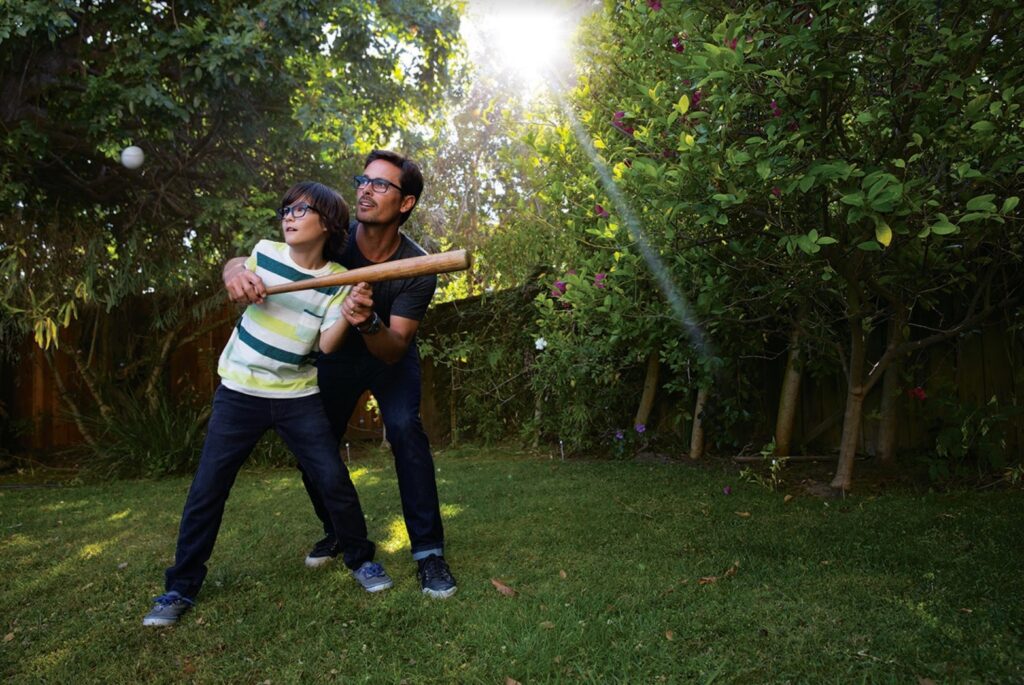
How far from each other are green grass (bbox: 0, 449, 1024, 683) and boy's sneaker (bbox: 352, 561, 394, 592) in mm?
61

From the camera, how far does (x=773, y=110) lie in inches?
113

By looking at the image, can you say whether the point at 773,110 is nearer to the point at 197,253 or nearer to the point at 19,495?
the point at 197,253

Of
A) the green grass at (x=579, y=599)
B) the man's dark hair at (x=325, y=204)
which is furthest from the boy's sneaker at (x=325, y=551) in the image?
the man's dark hair at (x=325, y=204)

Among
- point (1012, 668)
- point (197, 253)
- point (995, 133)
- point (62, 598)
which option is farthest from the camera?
point (197, 253)

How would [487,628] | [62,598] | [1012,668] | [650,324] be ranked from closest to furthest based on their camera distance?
[1012,668], [487,628], [62,598], [650,324]

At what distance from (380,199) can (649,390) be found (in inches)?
137

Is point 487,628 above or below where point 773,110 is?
below

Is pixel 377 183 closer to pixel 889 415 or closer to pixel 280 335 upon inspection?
pixel 280 335

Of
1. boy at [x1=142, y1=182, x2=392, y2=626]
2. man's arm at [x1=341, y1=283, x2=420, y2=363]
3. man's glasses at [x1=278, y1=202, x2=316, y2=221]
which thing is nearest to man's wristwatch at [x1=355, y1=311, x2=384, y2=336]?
man's arm at [x1=341, y1=283, x2=420, y2=363]

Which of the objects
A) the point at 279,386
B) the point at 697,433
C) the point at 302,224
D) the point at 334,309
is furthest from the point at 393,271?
the point at 697,433

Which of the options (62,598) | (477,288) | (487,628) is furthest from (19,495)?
(487,628)

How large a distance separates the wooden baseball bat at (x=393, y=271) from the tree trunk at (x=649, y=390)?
3643 mm

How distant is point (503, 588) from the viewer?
106 inches

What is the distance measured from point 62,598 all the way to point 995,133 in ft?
12.7
